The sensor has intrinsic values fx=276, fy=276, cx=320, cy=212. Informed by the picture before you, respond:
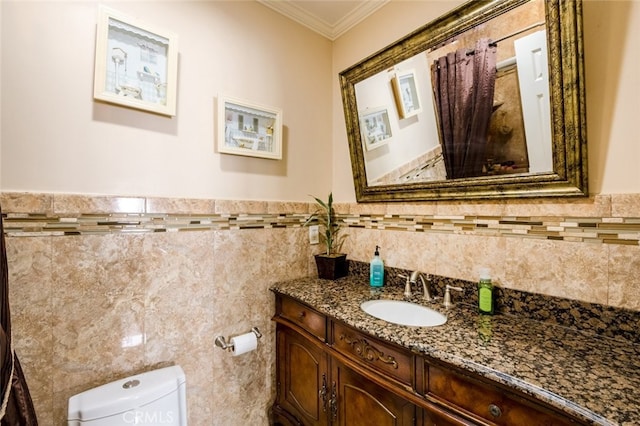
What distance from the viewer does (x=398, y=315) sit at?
139 centimetres

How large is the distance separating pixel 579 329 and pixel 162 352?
173 centimetres

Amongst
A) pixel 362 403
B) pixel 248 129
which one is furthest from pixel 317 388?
pixel 248 129

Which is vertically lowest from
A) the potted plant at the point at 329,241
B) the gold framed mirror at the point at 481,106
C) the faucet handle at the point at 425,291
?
the faucet handle at the point at 425,291

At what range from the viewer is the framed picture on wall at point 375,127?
1622 millimetres

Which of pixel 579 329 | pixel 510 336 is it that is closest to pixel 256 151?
pixel 510 336

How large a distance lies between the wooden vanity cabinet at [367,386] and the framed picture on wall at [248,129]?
35.0 inches

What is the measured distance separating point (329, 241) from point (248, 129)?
0.87m

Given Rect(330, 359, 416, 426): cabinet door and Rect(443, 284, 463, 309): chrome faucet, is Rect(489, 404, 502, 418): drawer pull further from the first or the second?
Rect(443, 284, 463, 309): chrome faucet

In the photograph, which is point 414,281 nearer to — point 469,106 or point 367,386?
point 367,386

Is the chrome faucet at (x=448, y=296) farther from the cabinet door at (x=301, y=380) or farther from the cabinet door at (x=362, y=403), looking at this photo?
the cabinet door at (x=301, y=380)

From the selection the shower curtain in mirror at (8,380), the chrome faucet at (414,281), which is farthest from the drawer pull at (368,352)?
the shower curtain in mirror at (8,380)

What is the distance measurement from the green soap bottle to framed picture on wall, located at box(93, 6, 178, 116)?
162 centimetres

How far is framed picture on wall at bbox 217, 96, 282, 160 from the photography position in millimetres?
1502

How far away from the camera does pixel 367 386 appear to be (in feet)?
Answer: 3.64
